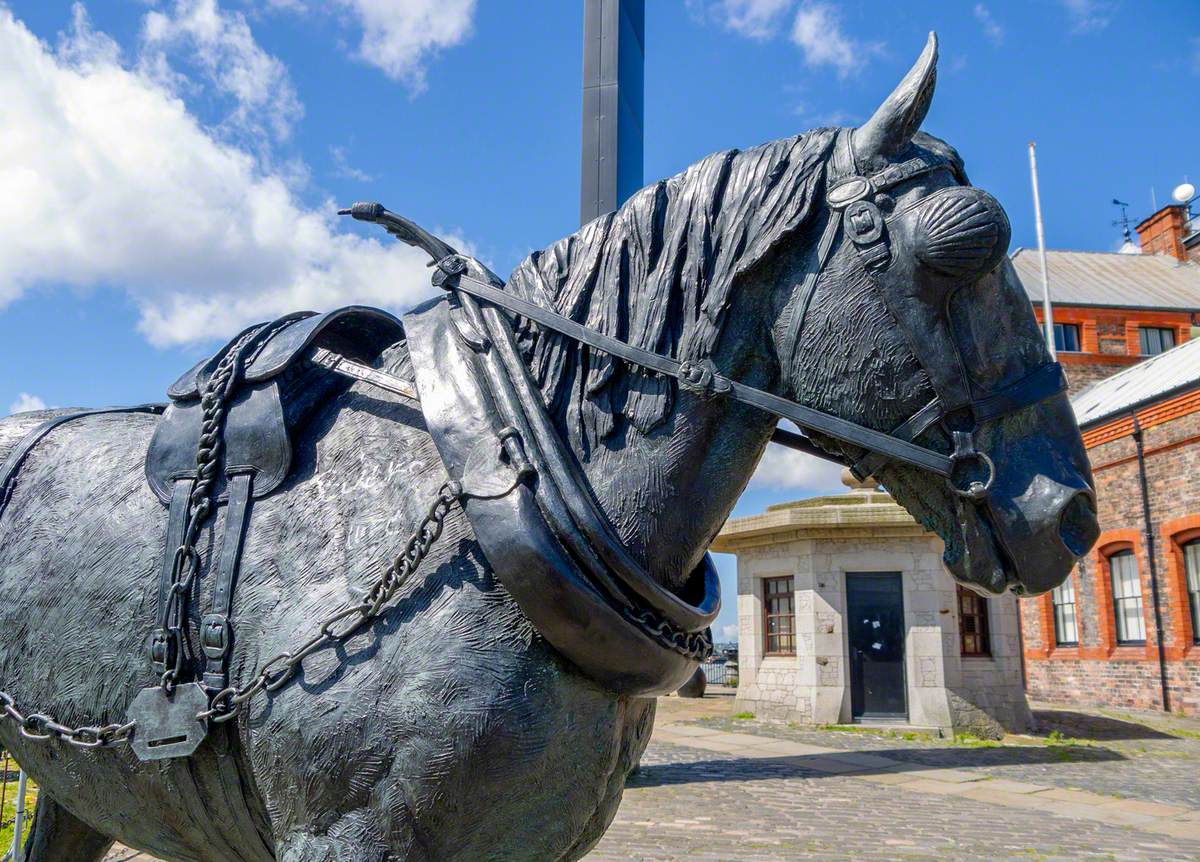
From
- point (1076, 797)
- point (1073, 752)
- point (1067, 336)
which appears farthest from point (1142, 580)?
point (1067, 336)

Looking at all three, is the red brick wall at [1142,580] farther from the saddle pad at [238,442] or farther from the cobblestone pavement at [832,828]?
the saddle pad at [238,442]

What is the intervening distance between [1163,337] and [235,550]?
129ft

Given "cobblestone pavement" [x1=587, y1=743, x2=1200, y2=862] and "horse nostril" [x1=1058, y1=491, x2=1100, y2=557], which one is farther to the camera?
"cobblestone pavement" [x1=587, y1=743, x2=1200, y2=862]

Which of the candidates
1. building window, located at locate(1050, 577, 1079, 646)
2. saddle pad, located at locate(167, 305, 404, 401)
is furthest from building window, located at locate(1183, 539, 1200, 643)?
saddle pad, located at locate(167, 305, 404, 401)

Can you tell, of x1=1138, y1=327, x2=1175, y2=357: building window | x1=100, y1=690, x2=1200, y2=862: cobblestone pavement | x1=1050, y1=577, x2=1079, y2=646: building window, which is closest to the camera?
x1=100, y1=690, x2=1200, y2=862: cobblestone pavement

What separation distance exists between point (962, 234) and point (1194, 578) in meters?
20.6

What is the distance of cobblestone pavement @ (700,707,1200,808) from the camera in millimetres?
10281

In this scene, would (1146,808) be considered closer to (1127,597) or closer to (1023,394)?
(1023,394)

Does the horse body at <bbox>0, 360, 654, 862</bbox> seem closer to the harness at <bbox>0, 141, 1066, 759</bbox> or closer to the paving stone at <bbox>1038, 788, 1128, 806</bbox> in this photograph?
the harness at <bbox>0, 141, 1066, 759</bbox>

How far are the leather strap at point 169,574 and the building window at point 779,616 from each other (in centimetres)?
1436

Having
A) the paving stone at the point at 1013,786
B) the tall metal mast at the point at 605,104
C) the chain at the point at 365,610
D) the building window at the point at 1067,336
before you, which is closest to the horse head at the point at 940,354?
the chain at the point at 365,610

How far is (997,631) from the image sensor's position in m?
14.9

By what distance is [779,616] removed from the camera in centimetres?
1583

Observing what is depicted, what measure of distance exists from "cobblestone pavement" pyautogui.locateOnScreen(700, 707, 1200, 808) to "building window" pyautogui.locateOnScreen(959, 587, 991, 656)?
1386 millimetres
